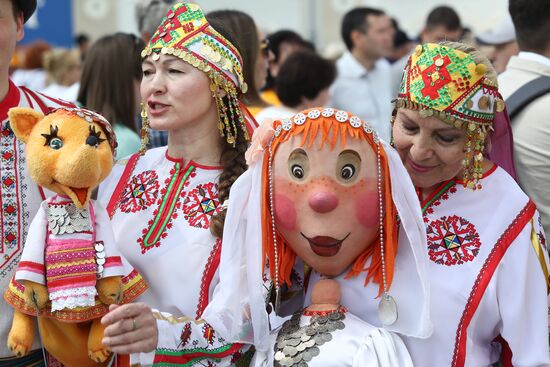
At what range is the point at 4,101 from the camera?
2.90 metres

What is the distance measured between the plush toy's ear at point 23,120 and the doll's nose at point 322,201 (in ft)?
2.84

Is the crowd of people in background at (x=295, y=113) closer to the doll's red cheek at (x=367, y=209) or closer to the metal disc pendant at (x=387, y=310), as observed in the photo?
the metal disc pendant at (x=387, y=310)

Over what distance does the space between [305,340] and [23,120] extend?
1045 mm

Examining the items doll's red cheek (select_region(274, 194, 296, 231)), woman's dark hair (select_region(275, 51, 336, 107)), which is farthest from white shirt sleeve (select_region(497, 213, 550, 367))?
woman's dark hair (select_region(275, 51, 336, 107))

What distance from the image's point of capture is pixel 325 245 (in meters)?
2.50

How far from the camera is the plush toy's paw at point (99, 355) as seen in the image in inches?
103

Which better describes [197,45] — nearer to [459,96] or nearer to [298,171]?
[298,171]

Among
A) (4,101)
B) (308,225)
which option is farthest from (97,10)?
(308,225)

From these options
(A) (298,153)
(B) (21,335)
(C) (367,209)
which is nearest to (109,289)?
(B) (21,335)

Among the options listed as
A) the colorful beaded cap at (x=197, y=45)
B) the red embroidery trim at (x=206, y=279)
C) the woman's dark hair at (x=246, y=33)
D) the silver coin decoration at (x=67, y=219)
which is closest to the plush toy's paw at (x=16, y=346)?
the silver coin decoration at (x=67, y=219)

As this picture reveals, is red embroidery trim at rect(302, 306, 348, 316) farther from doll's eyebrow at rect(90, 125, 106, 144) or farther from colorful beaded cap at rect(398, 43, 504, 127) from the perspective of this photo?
doll's eyebrow at rect(90, 125, 106, 144)

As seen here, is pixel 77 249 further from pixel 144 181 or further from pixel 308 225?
pixel 308 225

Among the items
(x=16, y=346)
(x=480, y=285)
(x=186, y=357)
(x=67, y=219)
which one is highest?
(x=67, y=219)

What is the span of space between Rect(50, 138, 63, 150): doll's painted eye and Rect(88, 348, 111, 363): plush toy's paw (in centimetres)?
60
